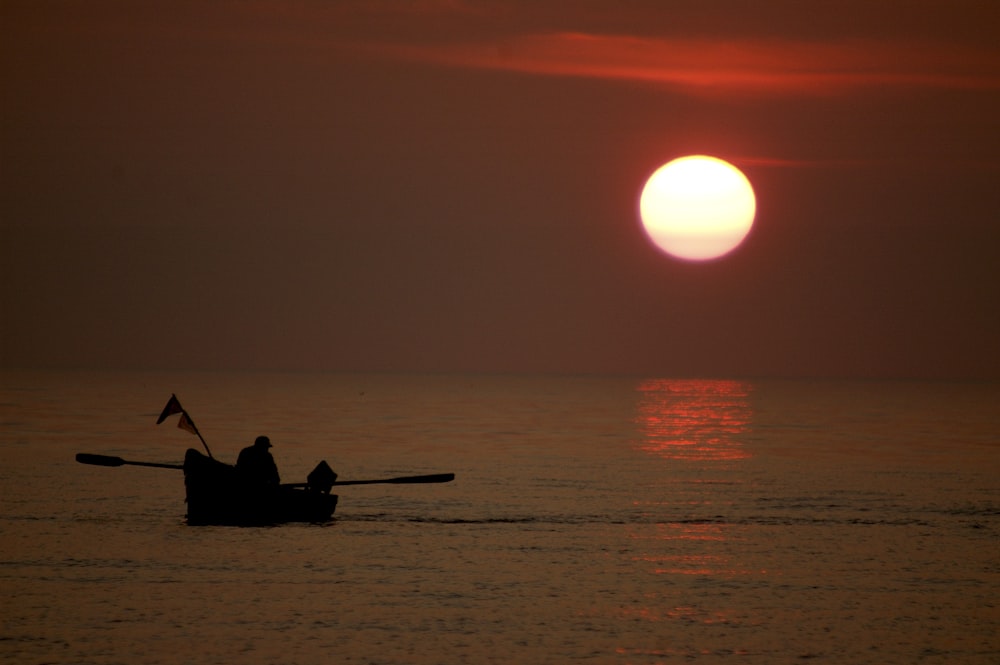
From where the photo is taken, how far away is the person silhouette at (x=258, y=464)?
113ft

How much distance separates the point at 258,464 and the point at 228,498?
137cm

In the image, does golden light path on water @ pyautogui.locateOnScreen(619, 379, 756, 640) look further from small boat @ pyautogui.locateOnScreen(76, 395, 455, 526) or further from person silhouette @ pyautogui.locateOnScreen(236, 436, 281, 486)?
person silhouette @ pyautogui.locateOnScreen(236, 436, 281, 486)

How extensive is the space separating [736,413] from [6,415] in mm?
74486

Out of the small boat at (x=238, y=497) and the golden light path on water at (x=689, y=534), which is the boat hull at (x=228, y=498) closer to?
the small boat at (x=238, y=497)

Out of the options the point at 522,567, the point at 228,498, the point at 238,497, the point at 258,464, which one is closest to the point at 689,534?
the point at 522,567

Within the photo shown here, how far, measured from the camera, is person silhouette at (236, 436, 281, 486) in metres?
34.4

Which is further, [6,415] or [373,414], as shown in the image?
[373,414]

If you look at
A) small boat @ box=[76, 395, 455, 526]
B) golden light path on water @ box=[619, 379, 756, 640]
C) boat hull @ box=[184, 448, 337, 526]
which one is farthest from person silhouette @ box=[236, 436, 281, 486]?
golden light path on water @ box=[619, 379, 756, 640]

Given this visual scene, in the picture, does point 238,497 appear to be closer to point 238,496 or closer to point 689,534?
point 238,496

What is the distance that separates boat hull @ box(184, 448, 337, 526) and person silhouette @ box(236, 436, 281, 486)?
0.18m

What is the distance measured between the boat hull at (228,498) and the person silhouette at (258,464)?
7.2 inches

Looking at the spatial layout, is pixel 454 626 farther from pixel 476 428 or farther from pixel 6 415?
pixel 6 415

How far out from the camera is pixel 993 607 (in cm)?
2633

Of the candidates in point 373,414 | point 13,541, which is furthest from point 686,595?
point 373,414
